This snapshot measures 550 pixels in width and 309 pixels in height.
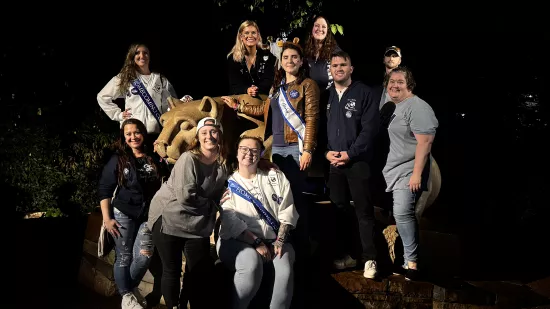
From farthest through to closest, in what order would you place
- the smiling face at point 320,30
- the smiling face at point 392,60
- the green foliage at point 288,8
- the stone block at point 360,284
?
the green foliage at point 288,8, the smiling face at point 392,60, the smiling face at point 320,30, the stone block at point 360,284

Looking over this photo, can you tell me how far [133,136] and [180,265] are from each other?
1.18 meters

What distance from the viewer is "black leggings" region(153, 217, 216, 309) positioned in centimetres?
561

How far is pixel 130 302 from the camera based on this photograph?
605 centimetres

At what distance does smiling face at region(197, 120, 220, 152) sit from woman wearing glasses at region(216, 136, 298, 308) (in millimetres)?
210

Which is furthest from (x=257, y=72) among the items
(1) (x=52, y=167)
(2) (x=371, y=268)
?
(1) (x=52, y=167)

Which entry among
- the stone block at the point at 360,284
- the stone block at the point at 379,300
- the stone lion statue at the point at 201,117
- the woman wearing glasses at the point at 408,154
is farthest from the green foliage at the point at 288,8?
the stone block at the point at 379,300

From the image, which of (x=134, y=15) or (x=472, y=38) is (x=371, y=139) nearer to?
(x=472, y=38)

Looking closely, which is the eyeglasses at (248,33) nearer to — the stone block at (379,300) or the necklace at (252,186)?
the necklace at (252,186)

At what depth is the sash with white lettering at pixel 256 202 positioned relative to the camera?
5738 millimetres

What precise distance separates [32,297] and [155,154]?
186 centimetres

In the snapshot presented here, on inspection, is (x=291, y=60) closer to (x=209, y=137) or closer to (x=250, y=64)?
(x=250, y=64)

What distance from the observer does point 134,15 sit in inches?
346

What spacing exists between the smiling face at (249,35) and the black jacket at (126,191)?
1656 mm

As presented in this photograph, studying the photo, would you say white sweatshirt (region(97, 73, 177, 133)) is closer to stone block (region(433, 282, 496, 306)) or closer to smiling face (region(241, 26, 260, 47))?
smiling face (region(241, 26, 260, 47))
